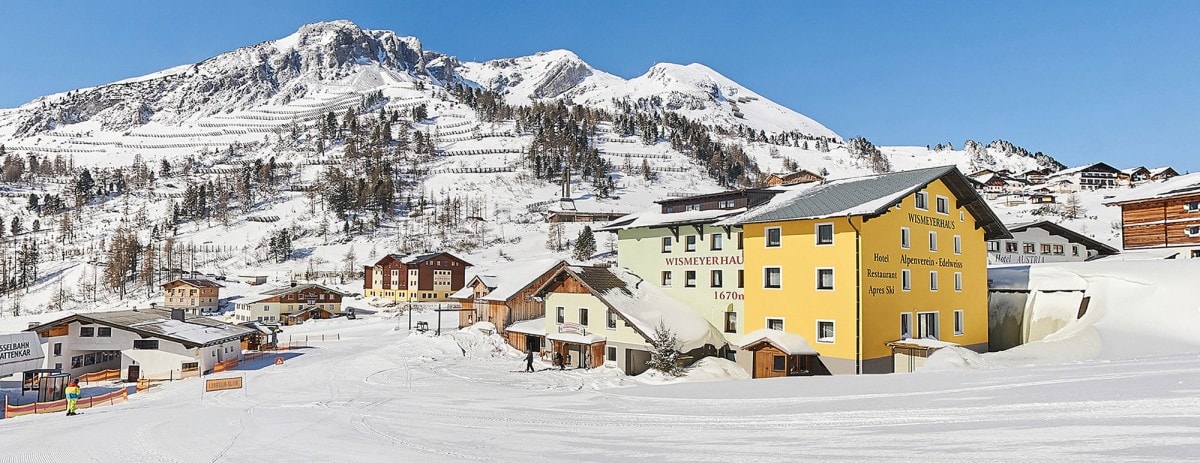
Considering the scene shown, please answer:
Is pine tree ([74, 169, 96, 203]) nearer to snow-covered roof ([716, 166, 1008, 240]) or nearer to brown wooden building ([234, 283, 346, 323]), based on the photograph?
brown wooden building ([234, 283, 346, 323])

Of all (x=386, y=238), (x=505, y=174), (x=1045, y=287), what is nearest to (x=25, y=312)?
(x=386, y=238)

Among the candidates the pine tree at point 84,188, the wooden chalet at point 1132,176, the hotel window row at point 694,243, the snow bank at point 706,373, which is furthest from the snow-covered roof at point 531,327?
the pine tree at point 84,188

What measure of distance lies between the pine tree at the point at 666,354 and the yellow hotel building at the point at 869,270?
380 centimetres

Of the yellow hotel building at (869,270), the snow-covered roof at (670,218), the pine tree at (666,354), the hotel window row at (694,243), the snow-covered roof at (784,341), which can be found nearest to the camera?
the yellow hotel building at (869,270)

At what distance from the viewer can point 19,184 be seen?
194m

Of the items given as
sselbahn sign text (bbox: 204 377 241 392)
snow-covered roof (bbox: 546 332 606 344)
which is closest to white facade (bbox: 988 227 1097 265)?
snow-covered roof (bbox: 546 332 606 344)

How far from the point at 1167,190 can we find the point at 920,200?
2472 centimetres

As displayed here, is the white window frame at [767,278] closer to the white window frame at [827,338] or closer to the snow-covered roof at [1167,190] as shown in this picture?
the white window frame at [827,338]

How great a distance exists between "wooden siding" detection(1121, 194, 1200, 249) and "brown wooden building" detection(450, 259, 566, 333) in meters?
39.8

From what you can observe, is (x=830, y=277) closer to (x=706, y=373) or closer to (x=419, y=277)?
(x=706, y=373)

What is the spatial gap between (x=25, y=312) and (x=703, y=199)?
116 metres

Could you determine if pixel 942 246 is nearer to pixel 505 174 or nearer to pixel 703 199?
pixel 703 199

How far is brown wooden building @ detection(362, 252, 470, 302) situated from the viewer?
9831cm

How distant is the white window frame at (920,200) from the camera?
108ft
